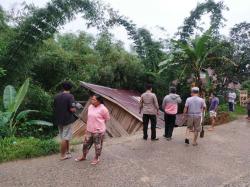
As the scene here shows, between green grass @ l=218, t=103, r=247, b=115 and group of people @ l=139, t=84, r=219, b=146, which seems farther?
green grass @ l=218, t=103, r=247, b=115

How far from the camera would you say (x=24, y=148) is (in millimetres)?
8172

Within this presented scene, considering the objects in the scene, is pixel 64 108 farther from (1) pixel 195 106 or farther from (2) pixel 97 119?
(1) pixel 195 106

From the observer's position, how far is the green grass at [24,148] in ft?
25.9

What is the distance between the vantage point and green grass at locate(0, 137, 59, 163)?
7902 mm

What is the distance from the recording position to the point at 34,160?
786 centimetres

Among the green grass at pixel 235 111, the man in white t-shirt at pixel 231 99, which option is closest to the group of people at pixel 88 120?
the green grass at pixel 235 111

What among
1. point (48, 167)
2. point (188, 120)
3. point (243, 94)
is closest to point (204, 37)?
point (188, 120)

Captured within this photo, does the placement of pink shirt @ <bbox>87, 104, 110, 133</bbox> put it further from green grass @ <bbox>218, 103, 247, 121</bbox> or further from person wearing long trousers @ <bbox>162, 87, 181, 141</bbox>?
green grass @ <bbox>218, 103, 247, 121</bbox>

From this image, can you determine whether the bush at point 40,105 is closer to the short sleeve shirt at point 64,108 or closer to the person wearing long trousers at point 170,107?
the person wearing long trousers at point 170,107


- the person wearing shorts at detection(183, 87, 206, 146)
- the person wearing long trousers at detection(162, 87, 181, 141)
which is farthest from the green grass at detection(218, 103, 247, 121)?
the person wearing shorts at detection(183, 87, 206, 146)

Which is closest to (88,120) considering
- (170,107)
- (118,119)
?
(170,107)

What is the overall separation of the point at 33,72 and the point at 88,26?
10.0 feet

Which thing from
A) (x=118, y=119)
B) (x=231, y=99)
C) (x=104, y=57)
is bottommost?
(x=118, y=119)

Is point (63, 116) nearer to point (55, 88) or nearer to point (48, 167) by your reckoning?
point (48, 167)
